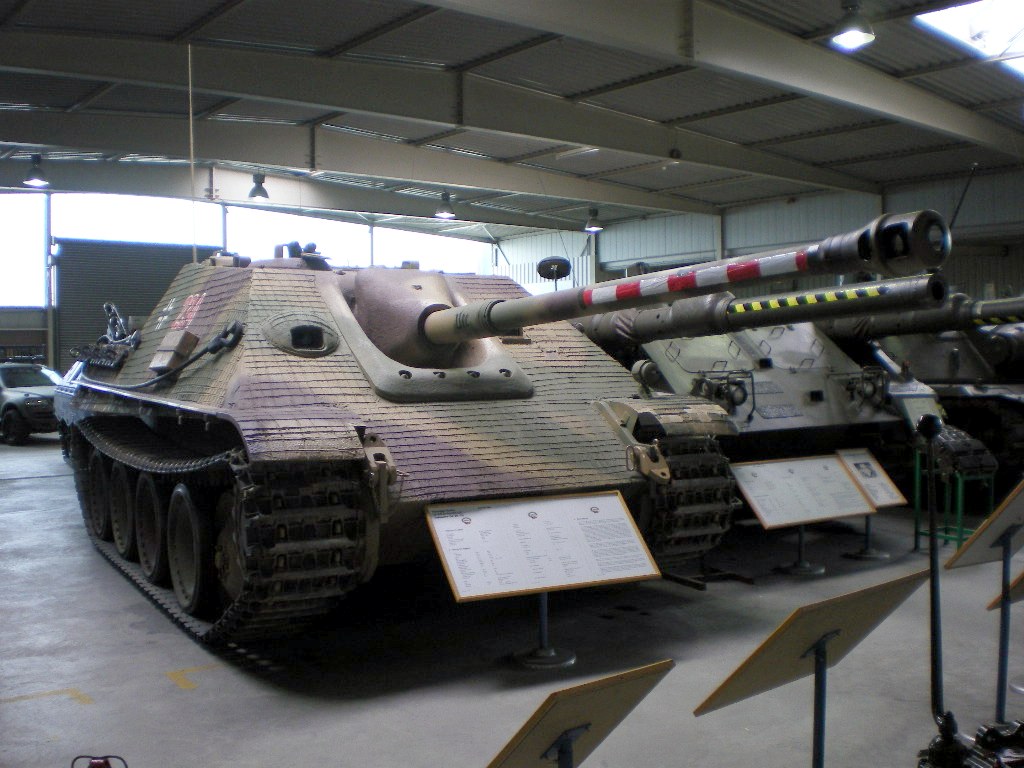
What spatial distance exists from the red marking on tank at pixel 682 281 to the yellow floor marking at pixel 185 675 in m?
3.14

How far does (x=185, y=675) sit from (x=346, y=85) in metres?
7.61

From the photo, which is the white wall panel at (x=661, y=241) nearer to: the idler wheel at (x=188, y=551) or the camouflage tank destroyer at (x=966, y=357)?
the camouflage tank destroyer at (x=966, y=357)

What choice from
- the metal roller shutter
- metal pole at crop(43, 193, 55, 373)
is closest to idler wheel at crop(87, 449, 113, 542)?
the metal roller shutter

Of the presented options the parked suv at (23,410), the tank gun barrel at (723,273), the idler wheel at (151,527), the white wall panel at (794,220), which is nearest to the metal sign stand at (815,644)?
the tank gun barrel at (723,273)

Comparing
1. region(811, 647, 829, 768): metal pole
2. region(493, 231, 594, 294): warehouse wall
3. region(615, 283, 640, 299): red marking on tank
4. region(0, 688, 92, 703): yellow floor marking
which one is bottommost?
region(0, 688, 92, 703): yellow floor marking

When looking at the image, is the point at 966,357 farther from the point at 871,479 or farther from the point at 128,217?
the point at 128,217

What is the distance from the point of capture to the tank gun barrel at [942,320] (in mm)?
8711

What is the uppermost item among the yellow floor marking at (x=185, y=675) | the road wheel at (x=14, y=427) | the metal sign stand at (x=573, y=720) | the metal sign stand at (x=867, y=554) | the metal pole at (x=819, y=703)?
the metal sign stand at (x=573, y=720)

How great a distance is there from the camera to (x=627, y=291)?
209 inches

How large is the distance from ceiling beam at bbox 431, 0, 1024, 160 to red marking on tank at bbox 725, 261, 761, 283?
4280 millimetres

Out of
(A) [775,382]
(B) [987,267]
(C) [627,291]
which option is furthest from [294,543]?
(B) [987,267]

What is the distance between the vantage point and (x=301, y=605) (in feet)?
17.2

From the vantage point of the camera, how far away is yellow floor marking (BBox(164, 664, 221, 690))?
536cm

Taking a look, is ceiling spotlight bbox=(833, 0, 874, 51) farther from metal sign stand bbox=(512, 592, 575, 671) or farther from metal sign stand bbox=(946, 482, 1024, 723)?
metal sign stand bbox=(512, 592, 575, 671)
